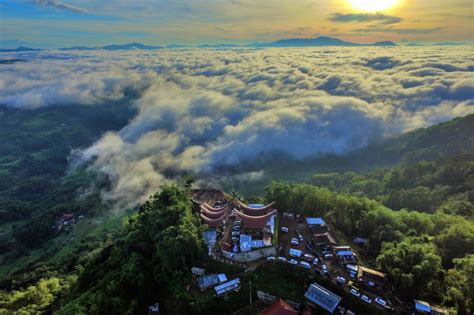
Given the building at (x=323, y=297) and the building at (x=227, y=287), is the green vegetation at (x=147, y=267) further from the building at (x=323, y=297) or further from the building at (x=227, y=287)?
the building at (x=323, y=297)

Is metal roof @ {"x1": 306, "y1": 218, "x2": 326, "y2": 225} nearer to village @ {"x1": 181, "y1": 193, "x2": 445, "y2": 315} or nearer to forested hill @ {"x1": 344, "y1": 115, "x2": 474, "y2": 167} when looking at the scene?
village @ {"x1": 181, "y1": 193, "x2": 445, "y2": 315}

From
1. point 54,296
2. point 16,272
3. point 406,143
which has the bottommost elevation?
point 16,272

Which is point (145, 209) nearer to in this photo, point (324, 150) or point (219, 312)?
point (219, 312)

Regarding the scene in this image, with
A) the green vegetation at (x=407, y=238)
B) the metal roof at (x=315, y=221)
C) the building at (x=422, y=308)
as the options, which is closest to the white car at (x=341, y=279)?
the green vegetation at (x=407, y=238)

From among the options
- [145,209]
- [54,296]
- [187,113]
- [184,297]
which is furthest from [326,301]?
[187,113]

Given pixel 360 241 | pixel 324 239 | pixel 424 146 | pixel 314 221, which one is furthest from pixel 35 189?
pixel 424 146

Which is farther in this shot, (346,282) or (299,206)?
(299,206)

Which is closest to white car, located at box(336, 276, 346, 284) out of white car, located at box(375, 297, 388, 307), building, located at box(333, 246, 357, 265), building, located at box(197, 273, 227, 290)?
building, located at box(333, 246, 357, 265)
